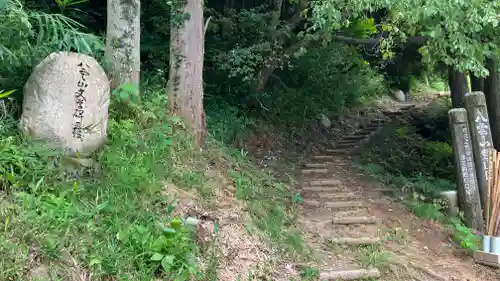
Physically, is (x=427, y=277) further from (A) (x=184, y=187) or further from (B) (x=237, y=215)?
(A) (x=184, y=187)

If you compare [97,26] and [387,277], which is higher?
[97,26]

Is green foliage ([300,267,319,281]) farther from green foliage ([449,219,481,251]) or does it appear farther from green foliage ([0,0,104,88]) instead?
green foliage ([0,0,104,88])

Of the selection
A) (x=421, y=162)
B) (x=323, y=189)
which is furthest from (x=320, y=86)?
(x=323, y=189)

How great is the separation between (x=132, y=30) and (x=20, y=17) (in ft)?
5.92

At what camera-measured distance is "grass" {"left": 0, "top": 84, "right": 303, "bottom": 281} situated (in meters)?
3.30

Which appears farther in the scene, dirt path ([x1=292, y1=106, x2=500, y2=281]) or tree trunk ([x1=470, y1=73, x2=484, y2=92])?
tree trunk ([x1=470, y1=73, x2=484, y2=92])

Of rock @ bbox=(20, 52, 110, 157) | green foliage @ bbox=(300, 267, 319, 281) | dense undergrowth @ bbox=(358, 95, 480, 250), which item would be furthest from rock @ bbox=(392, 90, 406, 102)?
rock @ bbox=(20, 52, 110, 157)

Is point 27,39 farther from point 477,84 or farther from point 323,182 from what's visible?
point 477,84

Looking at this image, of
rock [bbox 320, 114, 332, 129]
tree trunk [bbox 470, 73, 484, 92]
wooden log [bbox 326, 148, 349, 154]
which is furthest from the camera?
rock [bbox 320, 114, 332, 129]

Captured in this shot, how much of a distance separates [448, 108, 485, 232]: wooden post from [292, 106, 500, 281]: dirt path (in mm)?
502

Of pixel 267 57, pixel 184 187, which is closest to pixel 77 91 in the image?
pixel 184 187

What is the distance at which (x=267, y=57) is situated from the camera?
875cm

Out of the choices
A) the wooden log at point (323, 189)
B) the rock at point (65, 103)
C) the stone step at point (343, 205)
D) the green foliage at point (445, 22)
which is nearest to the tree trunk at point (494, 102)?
the green foliage at point (445, 22)

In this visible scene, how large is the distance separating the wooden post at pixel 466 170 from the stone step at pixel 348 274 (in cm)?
236
